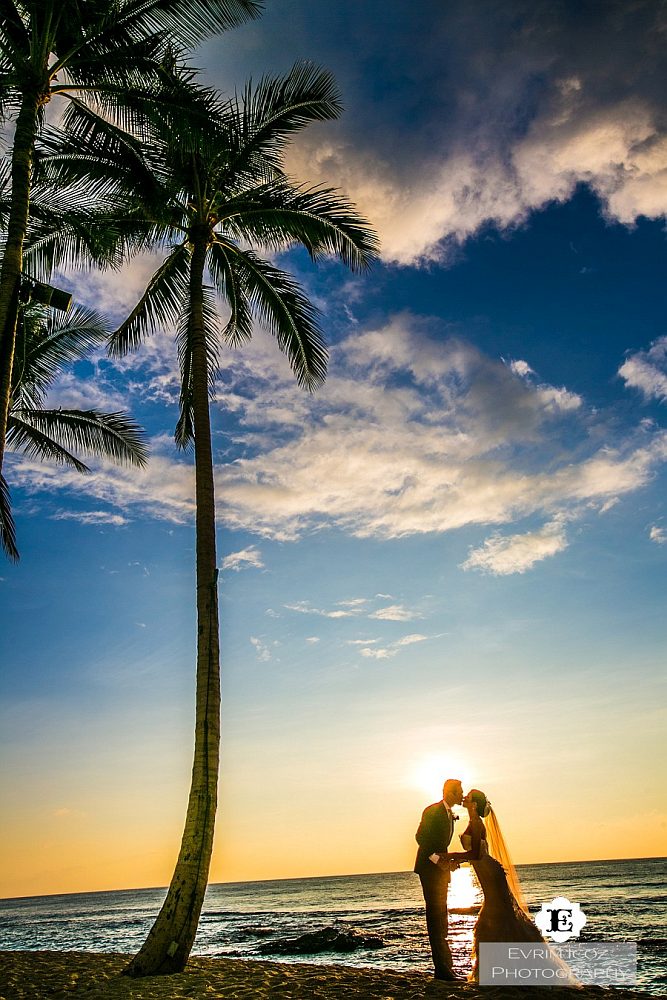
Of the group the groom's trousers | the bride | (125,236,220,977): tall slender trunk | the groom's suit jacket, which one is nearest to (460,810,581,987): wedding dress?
the bride

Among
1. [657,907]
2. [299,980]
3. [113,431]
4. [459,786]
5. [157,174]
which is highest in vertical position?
[157,174]

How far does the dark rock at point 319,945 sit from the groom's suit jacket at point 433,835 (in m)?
11.1

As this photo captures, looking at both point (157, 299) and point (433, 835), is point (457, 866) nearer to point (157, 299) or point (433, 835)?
point (433, 835)

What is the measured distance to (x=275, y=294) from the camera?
1253 centimetres

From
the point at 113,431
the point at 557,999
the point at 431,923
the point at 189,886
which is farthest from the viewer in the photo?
the point at 113,431

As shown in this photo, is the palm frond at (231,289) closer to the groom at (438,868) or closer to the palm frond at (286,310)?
the palm frond at (286,310)

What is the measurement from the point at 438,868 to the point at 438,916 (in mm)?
572

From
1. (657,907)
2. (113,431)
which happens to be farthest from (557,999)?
(657,907)

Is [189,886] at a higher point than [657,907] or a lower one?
higher

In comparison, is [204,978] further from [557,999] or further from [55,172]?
[55,172]

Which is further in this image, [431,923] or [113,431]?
[113,431]

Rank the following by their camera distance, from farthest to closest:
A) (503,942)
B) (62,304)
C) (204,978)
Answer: (62,304) < (204,978) < (503,942)

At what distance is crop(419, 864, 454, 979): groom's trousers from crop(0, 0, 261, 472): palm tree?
6.96 metres

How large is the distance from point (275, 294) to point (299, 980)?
413 inches
